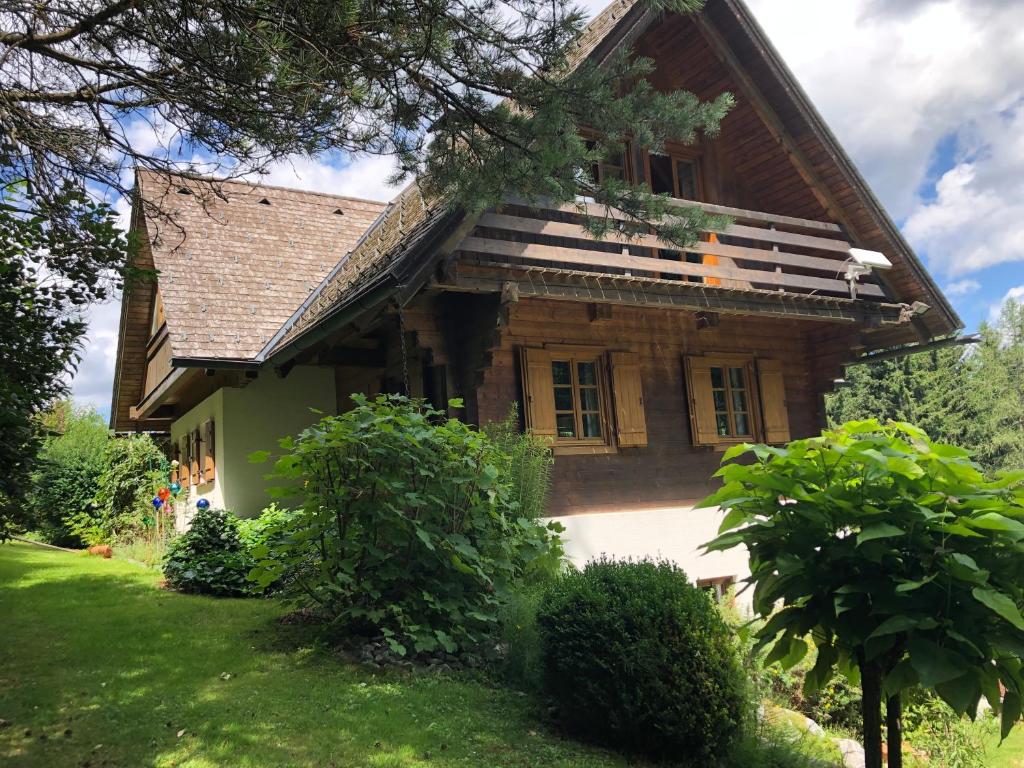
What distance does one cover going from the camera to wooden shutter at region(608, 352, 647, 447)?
9906mm

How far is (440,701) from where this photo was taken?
5.18 metres

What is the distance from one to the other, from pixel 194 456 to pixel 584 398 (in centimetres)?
781

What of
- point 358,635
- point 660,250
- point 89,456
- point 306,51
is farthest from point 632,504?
point 89,456

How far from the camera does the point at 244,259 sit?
12969 millimetres

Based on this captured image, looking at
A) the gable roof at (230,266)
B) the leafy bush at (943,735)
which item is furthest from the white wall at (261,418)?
the leafy bush at (943,735)

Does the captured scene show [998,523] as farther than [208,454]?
No

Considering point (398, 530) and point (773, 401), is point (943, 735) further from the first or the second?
point (773, 401)

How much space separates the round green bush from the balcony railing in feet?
8.73

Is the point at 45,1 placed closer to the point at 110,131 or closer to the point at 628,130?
the point at 110,131

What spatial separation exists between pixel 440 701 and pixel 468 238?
14.9ft

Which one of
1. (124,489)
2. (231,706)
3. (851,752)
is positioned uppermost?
(124,489)

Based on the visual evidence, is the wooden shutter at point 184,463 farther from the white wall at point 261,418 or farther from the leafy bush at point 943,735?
the leafy bush at point 943,735

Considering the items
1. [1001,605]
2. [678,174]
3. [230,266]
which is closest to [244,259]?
[230,266]

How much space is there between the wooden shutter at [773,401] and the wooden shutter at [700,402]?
95 cm
